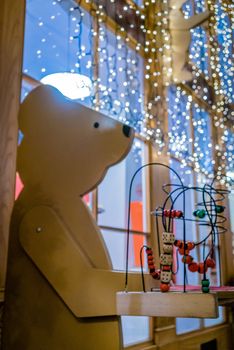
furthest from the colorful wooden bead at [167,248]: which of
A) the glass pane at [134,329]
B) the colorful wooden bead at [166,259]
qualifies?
the glass pane at [134,329]

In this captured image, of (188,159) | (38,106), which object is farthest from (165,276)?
(188,159)

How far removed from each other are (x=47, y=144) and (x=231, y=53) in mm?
2916

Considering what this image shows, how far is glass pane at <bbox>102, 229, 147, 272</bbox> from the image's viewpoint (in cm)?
307

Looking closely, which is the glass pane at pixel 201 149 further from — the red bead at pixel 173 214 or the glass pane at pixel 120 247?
the red bead at pixel 173 214

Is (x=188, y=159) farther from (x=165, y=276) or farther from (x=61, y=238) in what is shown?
(x=165, y=276)

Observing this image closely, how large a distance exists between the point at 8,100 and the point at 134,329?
84.6 inches

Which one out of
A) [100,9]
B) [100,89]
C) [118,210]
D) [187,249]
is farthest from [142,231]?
[187,249]

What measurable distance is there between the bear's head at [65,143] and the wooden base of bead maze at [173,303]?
0.52 m

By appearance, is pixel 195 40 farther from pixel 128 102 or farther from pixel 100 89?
pixel 100 89

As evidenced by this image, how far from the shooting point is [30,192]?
68.5 inches

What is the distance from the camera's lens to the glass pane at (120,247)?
3068 millimetres

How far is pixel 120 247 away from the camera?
320cm

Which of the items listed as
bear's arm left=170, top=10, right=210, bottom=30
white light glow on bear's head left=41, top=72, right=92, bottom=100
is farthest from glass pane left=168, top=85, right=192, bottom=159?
white light glow on bear's head left=41, top=72, right=92, bottom=100

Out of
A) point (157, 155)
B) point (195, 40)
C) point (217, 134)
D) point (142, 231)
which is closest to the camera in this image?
point (142, 231)
